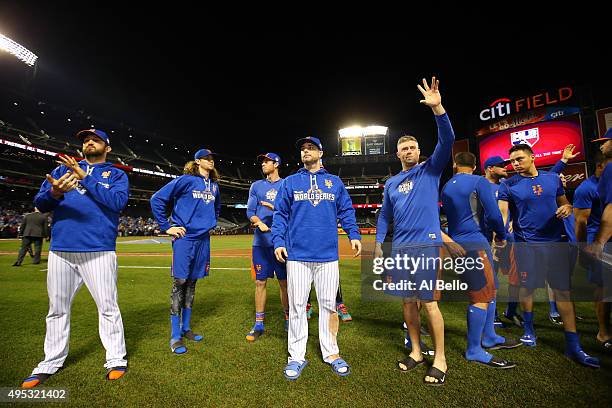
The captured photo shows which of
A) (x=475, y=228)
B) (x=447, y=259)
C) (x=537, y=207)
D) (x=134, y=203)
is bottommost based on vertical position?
(x=447, y=259)

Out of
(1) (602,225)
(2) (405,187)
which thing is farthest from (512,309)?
(2) (405,187)

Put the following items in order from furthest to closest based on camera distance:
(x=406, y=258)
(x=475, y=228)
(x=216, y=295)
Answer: (x=216, y=295) → (x=475, y=228) → (x=406, y=258)

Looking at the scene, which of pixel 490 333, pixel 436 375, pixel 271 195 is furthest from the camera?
pixel 271 195

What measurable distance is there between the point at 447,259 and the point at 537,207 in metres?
1.32

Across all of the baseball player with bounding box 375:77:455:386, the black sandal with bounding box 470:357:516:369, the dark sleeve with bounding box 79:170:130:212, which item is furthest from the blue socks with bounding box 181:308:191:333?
the black sandal with bounding box 470:357:516:369

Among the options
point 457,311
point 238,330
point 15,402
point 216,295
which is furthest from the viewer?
point 216,295

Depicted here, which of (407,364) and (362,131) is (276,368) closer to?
(407,364)

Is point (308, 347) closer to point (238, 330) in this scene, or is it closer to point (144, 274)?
point (238, 330)

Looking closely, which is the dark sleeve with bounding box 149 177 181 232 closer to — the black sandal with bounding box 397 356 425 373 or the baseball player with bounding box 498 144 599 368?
the black sandal with bounding box 397 356 425 373

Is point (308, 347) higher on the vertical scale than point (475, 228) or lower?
lower

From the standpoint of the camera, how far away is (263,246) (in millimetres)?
4340

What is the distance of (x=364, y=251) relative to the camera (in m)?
12.7

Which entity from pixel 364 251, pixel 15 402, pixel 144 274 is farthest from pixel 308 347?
pixel 364 251

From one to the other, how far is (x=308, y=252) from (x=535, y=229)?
2955 millimetres
